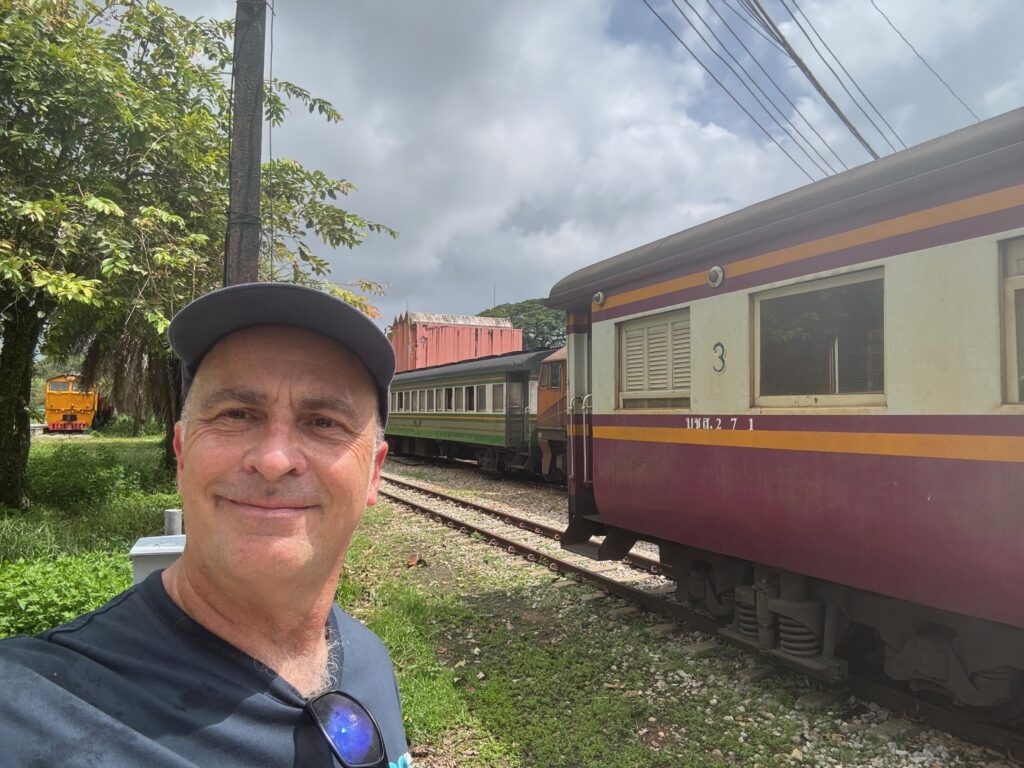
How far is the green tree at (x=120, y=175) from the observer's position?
6270 millimetres

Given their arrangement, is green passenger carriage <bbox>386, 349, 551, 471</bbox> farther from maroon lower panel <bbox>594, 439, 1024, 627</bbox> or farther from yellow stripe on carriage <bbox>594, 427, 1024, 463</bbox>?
yellow stripe on carriage <bbox>594, 427, 1024, 463</bbox>

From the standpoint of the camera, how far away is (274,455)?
3.96 feet

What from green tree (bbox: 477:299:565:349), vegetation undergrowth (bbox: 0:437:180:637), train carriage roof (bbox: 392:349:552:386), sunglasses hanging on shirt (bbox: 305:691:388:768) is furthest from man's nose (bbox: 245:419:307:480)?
green tree (bbox: 477:299:565:349)

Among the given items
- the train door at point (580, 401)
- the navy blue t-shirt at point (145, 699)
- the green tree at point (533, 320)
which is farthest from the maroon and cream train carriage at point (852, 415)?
the green tree at point (533, 320)

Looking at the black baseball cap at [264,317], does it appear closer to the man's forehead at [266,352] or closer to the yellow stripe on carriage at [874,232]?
the man's forehead at [266,352]

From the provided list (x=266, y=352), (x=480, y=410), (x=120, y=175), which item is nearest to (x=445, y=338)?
(x=480, y=410)

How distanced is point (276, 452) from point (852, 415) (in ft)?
12.4

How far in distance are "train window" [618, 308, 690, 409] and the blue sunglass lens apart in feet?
14.7

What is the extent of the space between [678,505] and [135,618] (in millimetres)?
4734

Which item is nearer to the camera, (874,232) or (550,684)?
(874,232)

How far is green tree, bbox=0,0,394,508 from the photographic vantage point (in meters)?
6.27

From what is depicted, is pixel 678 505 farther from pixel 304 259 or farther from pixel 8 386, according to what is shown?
pixel 8 386

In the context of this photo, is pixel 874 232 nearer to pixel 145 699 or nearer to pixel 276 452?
pixel 276 452

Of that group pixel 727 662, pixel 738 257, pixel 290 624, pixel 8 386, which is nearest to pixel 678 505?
pixel 727 662
